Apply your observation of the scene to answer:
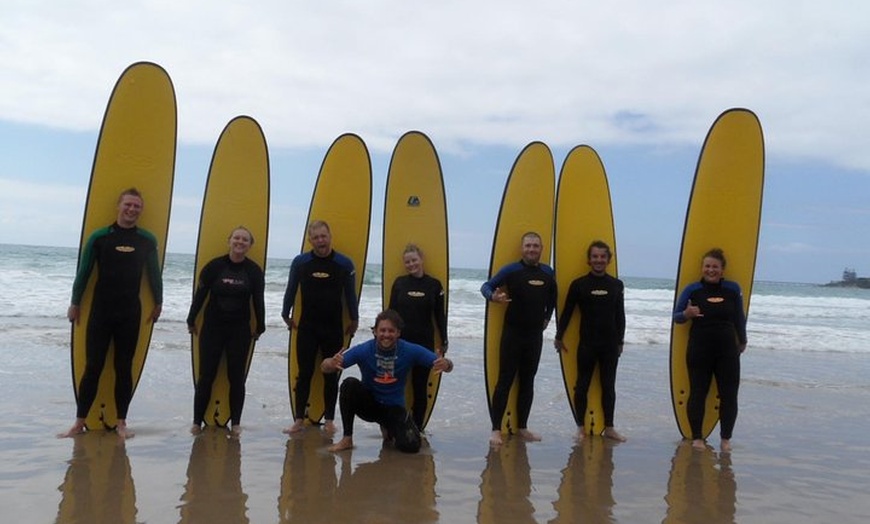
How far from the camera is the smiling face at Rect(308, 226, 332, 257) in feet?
15.3

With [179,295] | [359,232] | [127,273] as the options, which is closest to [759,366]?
[359,232]

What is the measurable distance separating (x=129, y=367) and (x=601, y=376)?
9.95 ft

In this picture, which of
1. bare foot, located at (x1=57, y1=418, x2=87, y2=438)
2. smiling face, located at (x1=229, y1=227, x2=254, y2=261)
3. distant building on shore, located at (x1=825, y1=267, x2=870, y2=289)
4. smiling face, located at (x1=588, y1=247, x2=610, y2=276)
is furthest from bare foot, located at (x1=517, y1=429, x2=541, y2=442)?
distant building on shore, located at (x1=825, y1=267, x2=870, y2=289)

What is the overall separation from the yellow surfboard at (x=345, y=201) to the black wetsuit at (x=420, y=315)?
0.48m

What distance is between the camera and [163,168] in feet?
16.1

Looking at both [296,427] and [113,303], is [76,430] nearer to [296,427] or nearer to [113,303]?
[113,303]

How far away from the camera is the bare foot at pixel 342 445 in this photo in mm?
4164

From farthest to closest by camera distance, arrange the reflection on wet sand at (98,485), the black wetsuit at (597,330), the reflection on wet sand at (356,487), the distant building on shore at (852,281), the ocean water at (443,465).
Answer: the distant building on shore at (852,281)
the black wetsuit at (597,330)
the ocean water at (443,465)
the reflection on wet sand at (356,487)
the reflection on wet sand at (98,485)

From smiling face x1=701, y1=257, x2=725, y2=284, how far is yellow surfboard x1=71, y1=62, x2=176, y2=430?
352 centimetres

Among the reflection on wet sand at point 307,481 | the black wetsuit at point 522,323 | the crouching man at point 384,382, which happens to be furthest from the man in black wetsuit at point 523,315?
the reflection on wet sand at point 307,481

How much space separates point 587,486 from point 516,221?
6.72 ft

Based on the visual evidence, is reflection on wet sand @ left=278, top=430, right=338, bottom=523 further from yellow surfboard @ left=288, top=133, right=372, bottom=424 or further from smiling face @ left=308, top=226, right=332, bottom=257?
smiling face @ left=308, top=226, right=332, bottom=257

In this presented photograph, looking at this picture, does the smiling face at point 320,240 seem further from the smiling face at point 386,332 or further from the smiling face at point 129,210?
the smiling face at point 129,210

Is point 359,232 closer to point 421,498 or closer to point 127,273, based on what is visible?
point 127,273
